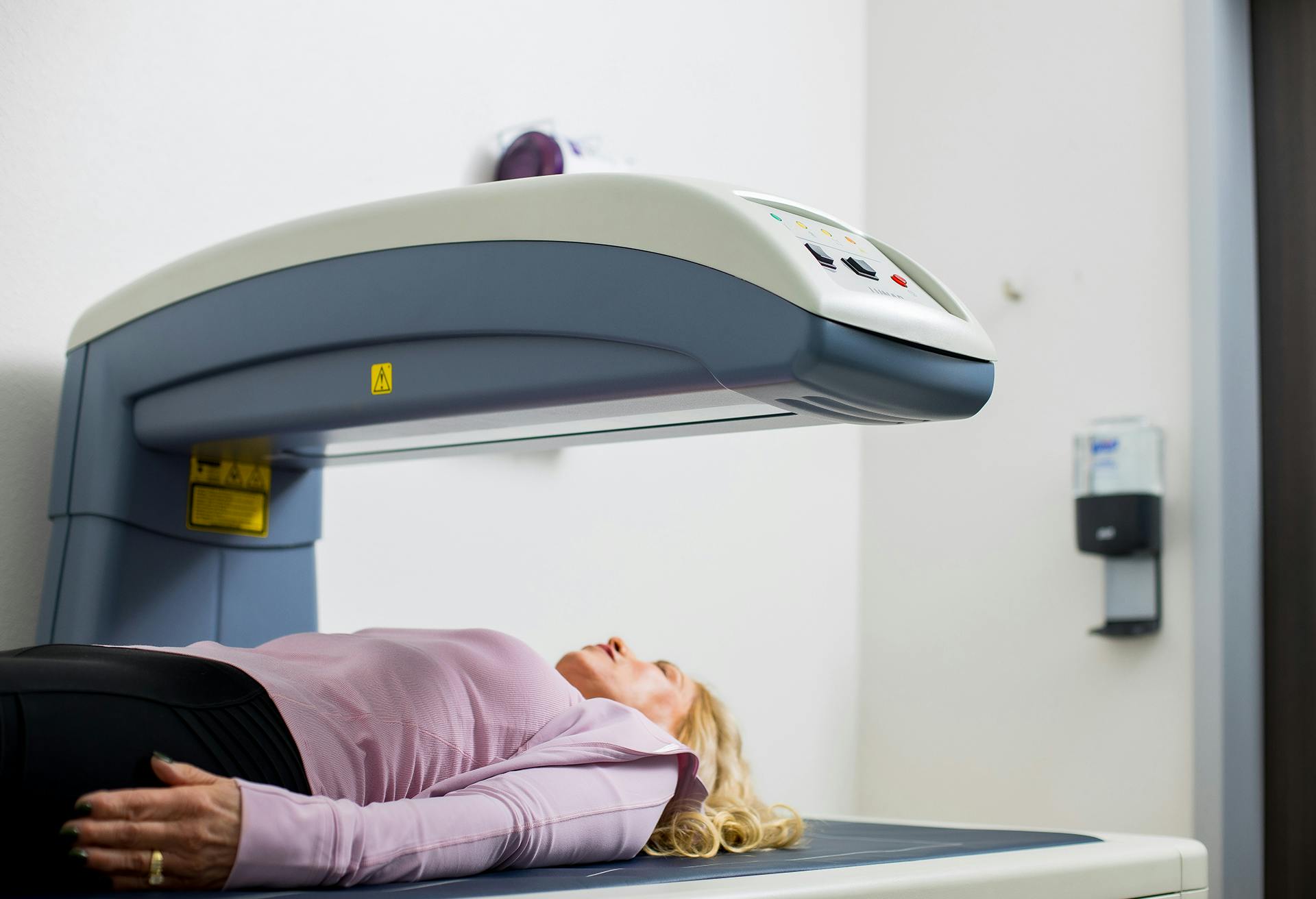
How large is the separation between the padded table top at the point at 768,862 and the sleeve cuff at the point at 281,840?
0.01 metres

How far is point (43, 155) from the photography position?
1533mm

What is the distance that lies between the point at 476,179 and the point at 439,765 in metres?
1.19

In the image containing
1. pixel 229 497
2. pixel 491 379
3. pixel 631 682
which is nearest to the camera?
pixel 491 379

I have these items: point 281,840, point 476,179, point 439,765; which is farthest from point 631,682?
point 476,179

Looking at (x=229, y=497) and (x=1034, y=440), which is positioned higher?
(x=1034, y=440)

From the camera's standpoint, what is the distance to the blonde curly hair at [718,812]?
4.31 ft

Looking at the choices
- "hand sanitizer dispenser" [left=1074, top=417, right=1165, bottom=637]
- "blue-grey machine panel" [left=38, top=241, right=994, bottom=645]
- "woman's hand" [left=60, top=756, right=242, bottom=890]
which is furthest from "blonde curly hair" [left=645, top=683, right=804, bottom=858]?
"hand sanitizer dispenser" [left=1074, top=417, right=1165, bottom=637]

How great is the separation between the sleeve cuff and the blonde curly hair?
477 millimetres

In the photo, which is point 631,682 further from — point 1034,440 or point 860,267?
point 1034,440

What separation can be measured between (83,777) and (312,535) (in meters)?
0.73

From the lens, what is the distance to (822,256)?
979 mm

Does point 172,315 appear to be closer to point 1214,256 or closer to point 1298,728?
point 1214,256

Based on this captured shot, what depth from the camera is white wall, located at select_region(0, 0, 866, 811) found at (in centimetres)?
154

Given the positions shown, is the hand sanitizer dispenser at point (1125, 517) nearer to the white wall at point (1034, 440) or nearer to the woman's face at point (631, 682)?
the white wall at point (1034, 440)
